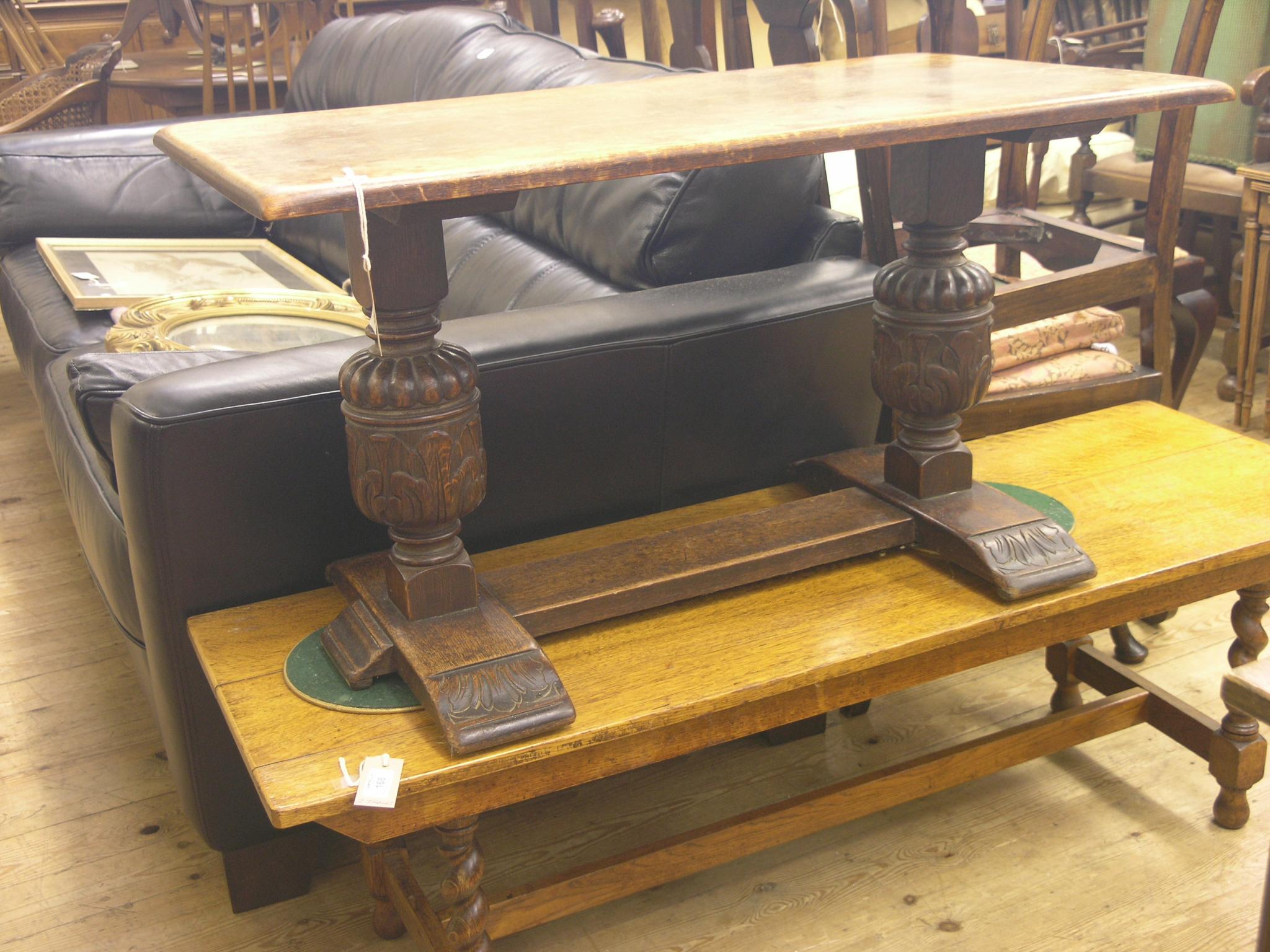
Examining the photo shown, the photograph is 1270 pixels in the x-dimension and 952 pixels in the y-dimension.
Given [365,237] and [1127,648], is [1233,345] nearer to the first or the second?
[1127,648]

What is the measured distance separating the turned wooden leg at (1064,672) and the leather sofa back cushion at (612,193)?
740 mm

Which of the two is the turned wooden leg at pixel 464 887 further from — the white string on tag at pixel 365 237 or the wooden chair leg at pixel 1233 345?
the wooden chair leg at pixel 1233 345

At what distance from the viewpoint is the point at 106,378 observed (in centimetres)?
147

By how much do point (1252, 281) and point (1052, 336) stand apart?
1.21 meters

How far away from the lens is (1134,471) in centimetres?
167

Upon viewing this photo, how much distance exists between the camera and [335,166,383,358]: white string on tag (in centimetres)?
99

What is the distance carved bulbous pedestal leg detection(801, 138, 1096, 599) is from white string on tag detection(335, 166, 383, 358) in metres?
0.63

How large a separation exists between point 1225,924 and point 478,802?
979 mm

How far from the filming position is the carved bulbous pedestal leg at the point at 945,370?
141 centimetres

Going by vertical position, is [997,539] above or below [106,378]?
below

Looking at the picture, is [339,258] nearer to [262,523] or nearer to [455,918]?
[262,523]

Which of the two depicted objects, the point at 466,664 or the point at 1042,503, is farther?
the point at 1042,503

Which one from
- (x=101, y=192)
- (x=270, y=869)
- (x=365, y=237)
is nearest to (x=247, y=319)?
(x=270, y=869)

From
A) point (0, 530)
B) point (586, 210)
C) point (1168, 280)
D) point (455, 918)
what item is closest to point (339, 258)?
point (0, 530)
